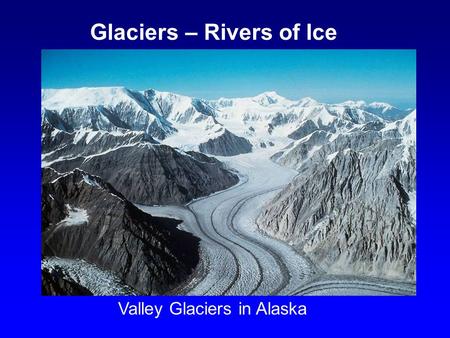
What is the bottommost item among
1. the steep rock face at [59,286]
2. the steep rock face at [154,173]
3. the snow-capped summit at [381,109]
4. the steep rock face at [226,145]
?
the steep rock face at [59,286]

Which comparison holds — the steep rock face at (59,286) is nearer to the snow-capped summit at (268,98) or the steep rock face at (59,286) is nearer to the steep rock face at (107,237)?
the steep rock face at (107,237)

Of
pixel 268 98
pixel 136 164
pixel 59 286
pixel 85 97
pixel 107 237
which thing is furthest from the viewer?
pixel 85 97

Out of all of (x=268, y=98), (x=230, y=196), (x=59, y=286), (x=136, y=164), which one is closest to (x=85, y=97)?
(x=136, y=164)

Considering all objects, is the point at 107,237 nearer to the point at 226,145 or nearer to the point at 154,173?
the point at 154,173

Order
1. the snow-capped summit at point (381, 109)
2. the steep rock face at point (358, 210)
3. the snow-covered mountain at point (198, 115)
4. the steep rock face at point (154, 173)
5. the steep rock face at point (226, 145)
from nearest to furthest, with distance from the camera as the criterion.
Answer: the steep rock face at point (358, 210), the snow-capped summit at point (381, 109), the steep rock face at point (154, 173), the snow-covered mountain at point (198, 115), the steep rock face at point (226, 145)

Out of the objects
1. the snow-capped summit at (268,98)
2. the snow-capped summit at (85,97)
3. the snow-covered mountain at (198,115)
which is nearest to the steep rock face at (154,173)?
the snow-covered mountain at (198,115)

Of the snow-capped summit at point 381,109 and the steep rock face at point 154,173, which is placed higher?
the snow-capped summit at point 381,109

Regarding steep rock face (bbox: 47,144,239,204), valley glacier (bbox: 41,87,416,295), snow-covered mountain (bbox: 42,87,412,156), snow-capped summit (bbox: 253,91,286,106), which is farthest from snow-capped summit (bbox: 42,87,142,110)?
snow-capped summit (bbox: 253,91,286,106)

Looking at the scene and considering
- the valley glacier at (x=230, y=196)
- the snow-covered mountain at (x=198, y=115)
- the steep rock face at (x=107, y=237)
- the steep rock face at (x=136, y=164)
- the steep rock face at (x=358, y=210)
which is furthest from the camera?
the snow-covered mountain at (x=198, y=115)
